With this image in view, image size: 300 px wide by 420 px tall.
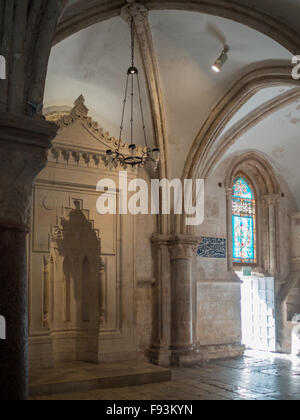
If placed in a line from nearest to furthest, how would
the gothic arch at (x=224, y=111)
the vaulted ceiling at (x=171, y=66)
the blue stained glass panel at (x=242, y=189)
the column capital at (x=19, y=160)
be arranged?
the column capital at (x=19, y=160) → the vaulted ceiling at (x=171, y=66) → the gothic arch at (x=224, y=111) → the blue stained glass panel at (x=242, y=189)

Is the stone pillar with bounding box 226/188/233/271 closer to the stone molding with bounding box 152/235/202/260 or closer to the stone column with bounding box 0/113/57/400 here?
the stone molding with bounding box 152/235/202/260

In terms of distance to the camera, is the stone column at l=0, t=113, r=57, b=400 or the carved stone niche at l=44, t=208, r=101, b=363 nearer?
the stone column at l=0, t=113, r=57, b=400

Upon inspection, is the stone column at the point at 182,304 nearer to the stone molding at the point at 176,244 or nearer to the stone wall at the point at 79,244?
the stone molding at the point at 176,244

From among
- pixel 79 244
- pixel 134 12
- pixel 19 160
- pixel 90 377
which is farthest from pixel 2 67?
pixel 79 244

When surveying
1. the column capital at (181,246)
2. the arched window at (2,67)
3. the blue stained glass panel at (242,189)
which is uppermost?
the blue stained glass panel at (242,189)

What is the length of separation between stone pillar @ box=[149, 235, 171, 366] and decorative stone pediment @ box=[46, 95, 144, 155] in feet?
8.57

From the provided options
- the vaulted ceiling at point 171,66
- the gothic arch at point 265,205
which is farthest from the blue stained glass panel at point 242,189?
the vaulted ceiling at point 171,66

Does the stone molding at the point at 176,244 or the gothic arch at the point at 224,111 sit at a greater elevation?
the gothic arch at the point at 224,111

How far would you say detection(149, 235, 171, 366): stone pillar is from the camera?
10.4 m

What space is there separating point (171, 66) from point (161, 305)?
4897 mm

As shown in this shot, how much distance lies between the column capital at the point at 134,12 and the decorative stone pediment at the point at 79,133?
5.48 feet

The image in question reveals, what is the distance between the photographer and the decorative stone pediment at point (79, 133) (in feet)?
28.7

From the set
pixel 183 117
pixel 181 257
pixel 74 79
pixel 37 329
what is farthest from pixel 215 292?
pixel 74 79

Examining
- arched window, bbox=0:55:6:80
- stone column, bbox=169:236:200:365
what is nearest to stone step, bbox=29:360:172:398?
stone column, bbox=169:236:200:365
